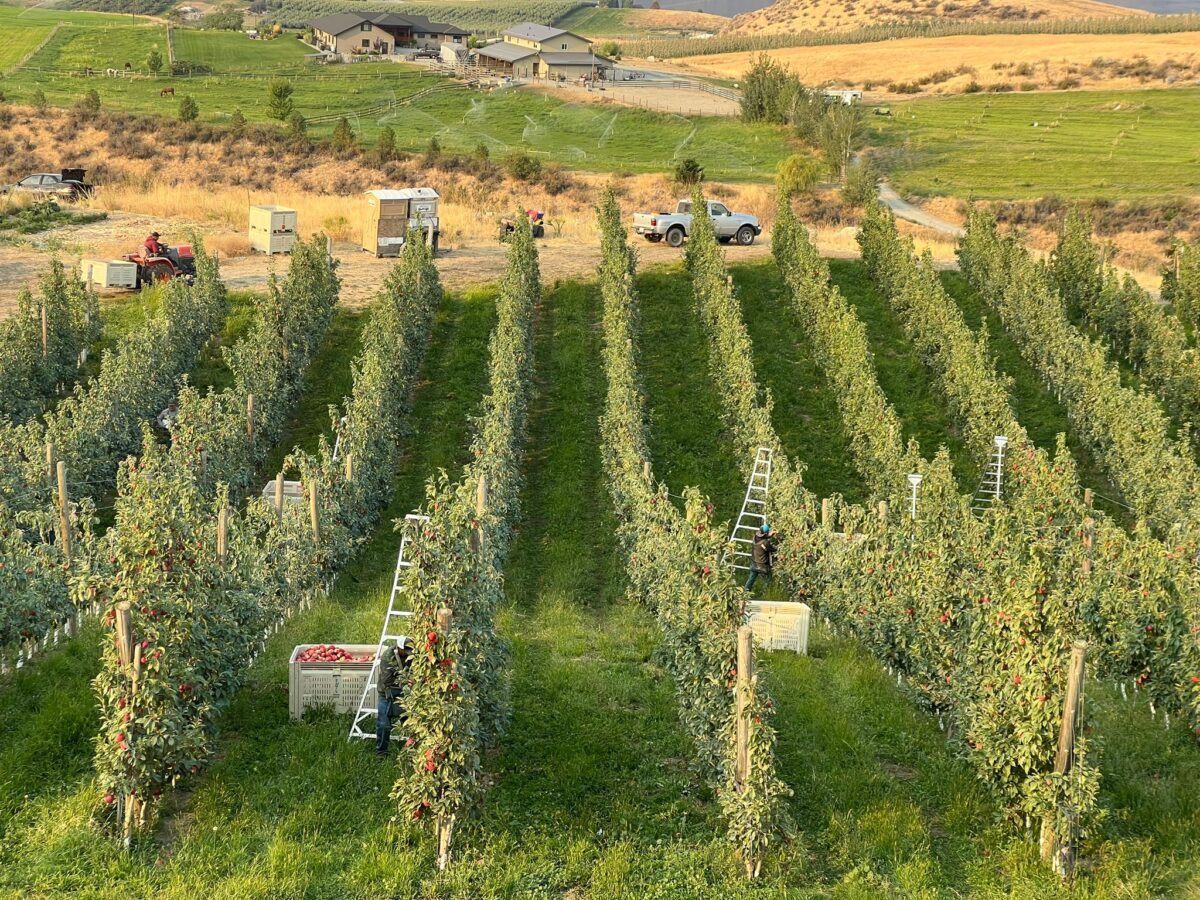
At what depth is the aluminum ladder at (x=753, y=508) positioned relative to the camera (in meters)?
23.7

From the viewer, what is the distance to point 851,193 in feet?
197

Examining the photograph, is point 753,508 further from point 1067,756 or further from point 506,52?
point 506,52

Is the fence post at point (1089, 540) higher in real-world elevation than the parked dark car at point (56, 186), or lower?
lower

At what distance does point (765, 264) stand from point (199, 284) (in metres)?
17.3

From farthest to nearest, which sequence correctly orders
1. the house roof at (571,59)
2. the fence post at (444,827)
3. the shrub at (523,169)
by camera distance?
the house roof at (571,59) → the shrub at (523,169) → the fence post at (444,827)

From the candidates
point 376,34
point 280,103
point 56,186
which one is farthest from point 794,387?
point 376,34

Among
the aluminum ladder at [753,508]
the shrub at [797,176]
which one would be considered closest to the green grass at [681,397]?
the aluminum ladder at [753,508]

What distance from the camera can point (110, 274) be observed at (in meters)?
37.1

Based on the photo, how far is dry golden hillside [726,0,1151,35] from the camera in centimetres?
17600

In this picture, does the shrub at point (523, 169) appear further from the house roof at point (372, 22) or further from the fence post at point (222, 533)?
the house roof at point (372, 22)

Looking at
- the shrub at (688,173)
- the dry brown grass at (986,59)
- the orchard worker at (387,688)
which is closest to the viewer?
the orchard worker at (387,688)

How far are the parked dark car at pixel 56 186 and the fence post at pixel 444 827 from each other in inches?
1738

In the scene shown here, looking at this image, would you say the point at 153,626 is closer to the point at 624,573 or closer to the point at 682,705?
the point at 682,705

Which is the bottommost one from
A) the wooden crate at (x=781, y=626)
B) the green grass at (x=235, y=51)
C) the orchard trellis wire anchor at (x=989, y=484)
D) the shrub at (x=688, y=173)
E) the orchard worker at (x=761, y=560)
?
the orchard trellis wire anchor at (x=989, y=484)
